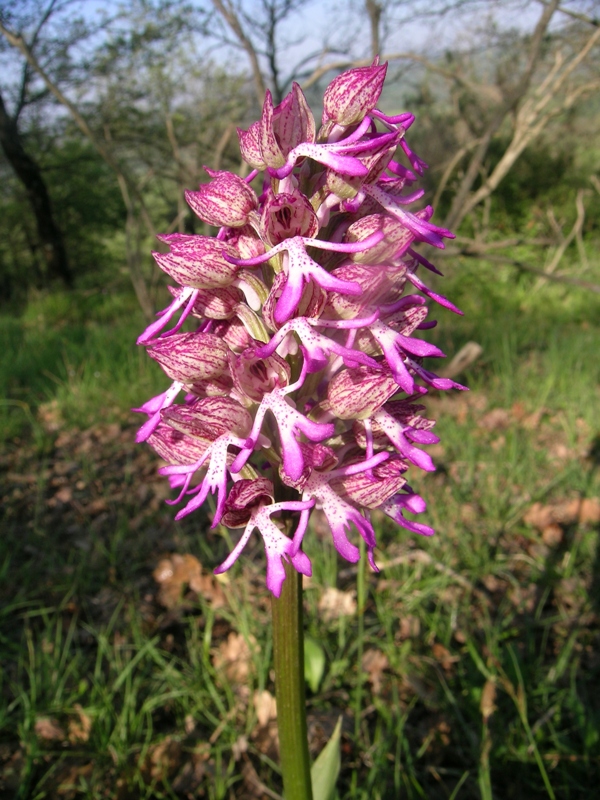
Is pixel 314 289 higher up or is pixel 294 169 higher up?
pixel 294 169

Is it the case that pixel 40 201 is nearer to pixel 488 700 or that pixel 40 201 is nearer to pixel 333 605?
pixel 333 605

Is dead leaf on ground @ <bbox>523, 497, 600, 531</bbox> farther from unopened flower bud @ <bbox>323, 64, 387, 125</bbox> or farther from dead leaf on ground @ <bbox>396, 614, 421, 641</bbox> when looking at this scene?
unopened flower bud @ <bbox>323, 64, 387, 125</bbox>

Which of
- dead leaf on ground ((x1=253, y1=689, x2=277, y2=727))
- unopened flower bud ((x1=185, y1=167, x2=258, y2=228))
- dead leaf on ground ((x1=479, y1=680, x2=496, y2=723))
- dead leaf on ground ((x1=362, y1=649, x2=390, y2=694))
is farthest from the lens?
dead leaf on ground ((x1=362, y1=649, x2=390, y2=694))

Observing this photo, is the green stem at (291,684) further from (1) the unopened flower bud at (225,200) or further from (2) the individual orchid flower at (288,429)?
(1) the unopened flower bud at (225,200)

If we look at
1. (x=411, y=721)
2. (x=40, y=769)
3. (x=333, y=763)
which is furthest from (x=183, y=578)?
(x=333, y=763)

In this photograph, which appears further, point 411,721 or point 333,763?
point 411,721

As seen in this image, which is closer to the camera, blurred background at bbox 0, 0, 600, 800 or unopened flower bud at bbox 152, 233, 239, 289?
unopened flower bud at bbox 152, 233, 239, 289

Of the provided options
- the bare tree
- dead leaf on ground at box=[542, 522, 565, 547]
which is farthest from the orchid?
the bare tree

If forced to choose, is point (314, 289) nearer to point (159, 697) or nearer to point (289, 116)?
point (289, 116)
